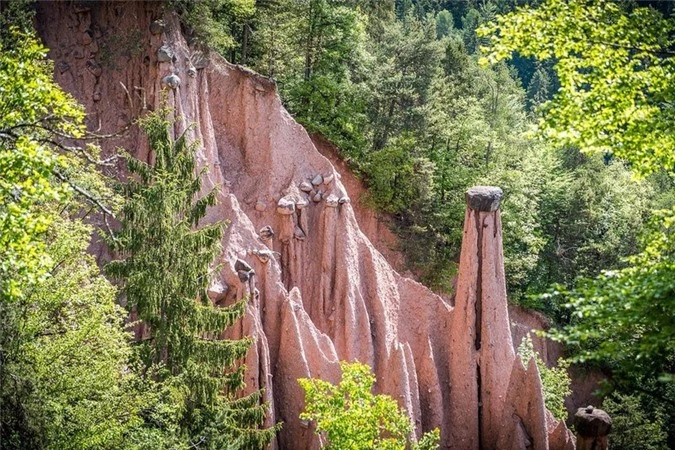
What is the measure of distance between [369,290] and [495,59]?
1370 cm

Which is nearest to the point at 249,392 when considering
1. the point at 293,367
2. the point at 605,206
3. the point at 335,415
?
the point at 293,367

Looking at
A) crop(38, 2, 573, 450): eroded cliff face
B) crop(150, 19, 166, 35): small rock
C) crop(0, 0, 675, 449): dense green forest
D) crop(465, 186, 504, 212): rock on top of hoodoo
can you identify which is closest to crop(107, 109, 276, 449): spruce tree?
crop(0, 0, 675, 449): dense green forest

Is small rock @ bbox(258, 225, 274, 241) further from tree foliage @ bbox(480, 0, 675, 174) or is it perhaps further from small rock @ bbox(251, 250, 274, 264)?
tree foliage @ bbox(480, 0, 675, 174)

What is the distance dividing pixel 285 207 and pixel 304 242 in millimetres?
1203

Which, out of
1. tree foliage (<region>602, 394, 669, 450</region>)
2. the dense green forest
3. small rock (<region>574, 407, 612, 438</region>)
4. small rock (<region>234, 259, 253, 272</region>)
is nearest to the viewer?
the dense green forest

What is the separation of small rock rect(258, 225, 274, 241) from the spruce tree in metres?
4.68

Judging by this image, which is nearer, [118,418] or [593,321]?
[593,321]

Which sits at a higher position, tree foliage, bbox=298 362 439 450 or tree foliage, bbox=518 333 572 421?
tree foliage, bbox=298 362 439 450

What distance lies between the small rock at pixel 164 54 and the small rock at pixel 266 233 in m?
5.27

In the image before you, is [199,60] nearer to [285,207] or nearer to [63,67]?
[63,67]

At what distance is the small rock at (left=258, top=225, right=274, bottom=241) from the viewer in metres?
21.9

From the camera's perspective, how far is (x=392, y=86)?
3284 cm

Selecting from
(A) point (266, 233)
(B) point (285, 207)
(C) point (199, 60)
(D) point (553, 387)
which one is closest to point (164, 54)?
(C) point (199, 60)

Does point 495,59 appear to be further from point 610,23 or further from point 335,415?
point 335,415
